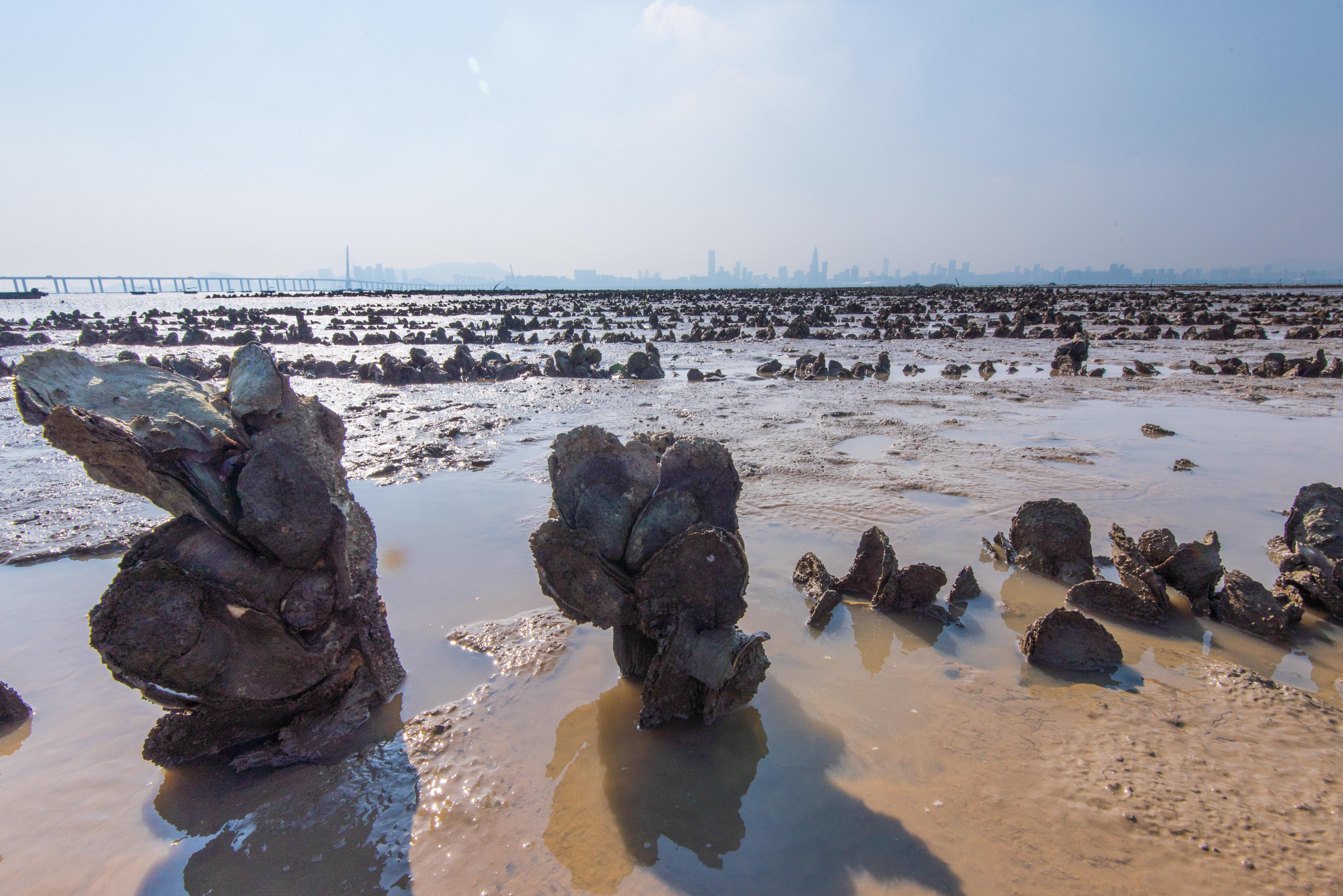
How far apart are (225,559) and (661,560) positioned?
1967 mm

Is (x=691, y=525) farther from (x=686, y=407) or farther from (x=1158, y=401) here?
(x=1158, y=401)

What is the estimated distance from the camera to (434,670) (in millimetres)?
3531

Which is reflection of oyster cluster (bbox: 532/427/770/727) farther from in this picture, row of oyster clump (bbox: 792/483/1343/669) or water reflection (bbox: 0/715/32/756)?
water reflection (bbox: 0/715/32/756)

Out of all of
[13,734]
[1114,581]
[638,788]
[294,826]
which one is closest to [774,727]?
[638,788]

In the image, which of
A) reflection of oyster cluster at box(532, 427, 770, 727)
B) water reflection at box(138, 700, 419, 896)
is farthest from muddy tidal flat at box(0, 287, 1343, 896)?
reflection of oyster cluster at box(532, 427, 770, 727)

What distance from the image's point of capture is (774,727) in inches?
121

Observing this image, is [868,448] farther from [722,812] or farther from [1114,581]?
[722,812]

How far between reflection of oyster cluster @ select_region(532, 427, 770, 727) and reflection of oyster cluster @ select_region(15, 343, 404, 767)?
3.53 feet

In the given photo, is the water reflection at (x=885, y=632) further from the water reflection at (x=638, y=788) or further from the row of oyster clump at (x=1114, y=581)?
the water reflection at (x=638, y=788)

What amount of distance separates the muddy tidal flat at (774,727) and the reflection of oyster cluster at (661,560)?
38cm

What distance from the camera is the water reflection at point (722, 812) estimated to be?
2277 millimetres

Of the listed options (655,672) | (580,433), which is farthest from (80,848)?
(580,433)

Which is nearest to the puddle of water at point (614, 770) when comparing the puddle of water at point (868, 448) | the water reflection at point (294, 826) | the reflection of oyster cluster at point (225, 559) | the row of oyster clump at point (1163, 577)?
the water reflection at point (294, 826)

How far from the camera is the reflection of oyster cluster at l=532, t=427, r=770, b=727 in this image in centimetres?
286
